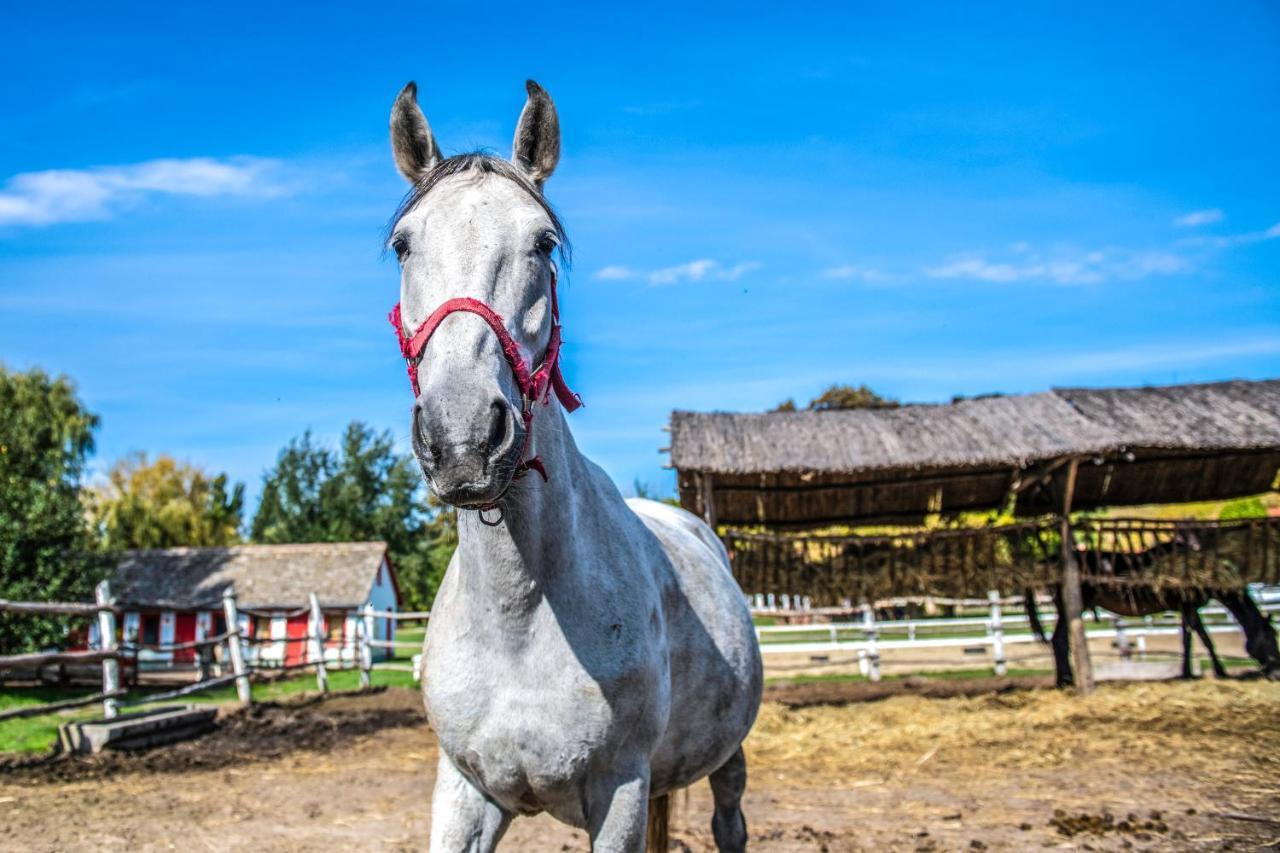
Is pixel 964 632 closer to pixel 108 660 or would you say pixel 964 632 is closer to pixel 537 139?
pixel 108 660

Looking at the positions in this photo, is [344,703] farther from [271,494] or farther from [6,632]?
[271,494]

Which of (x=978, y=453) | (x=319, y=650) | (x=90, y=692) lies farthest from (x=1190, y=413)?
(x=90, y=692)

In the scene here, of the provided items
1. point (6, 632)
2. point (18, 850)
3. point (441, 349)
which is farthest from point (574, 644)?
point (6, 632)

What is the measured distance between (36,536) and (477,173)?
20.6 m

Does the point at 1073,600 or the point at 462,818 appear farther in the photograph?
the point at 1073,600

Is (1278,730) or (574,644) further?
(1278,730)

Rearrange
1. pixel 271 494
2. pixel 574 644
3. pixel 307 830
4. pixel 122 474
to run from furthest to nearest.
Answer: pixel 271 494
pixel 122 474
pixel 307 830
pixel 574 644

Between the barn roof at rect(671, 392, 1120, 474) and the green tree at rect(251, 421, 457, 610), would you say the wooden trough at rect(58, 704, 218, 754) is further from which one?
the green tree at rect(251, 421, 457, 610)

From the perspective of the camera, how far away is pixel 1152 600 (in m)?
12.5

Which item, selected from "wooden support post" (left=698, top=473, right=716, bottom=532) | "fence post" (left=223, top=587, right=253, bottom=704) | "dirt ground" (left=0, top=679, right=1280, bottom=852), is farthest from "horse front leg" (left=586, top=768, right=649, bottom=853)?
"fence post" (left=223, top=587, right=253, bottom=704)

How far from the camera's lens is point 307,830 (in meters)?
5.90

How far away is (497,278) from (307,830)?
17.4ft

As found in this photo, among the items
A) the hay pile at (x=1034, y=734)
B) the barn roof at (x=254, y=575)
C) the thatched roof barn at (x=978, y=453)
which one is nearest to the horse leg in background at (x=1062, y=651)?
the hay pile at (x=1034, y=734)

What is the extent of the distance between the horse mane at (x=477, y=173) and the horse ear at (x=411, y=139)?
0.16 meters
